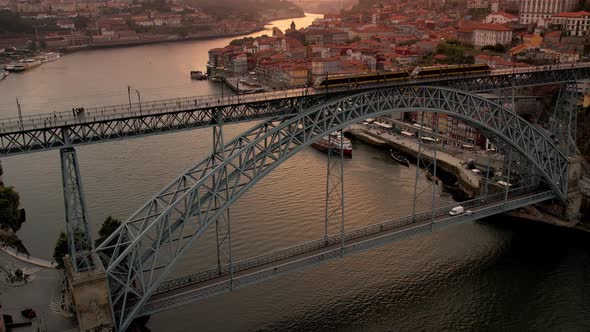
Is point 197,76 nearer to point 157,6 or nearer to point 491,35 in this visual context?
point 491,35

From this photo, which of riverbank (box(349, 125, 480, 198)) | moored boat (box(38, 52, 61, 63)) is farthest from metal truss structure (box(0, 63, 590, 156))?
moored boat (box(38, 52, 61, 63))

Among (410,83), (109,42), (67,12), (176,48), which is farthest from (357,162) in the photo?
(67,12)

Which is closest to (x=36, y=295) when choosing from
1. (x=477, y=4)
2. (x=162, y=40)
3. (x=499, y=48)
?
(x=499, y=48)

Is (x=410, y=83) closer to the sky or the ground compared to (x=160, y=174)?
closer to the sky

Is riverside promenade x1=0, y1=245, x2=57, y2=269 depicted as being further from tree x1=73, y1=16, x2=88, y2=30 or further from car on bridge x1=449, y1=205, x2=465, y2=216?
tree x1=73, y1=16, x2=88, y2=30

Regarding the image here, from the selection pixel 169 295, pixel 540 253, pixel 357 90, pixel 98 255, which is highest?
pixel 357 90

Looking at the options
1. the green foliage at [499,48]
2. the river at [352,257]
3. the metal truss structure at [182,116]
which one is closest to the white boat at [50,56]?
the river at [352,257]

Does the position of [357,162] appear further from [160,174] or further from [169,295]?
[169,295]
